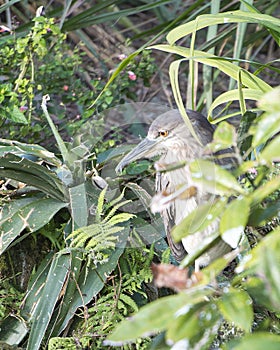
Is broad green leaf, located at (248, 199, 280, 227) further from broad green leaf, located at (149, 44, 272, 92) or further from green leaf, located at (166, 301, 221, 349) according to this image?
broad green leaf, located at (149, 44, 272, 92)

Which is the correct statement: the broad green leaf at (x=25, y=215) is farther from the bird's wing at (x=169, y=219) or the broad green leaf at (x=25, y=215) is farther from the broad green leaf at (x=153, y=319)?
the broad green leaf at (x=153, y=319)

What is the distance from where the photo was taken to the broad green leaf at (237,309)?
963 millimetres

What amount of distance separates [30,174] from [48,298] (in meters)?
0.49

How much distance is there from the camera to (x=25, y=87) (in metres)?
3.34

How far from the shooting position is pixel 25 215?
2693mm

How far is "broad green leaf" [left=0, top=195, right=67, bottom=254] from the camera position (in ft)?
8.59

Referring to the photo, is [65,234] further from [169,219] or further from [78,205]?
[169,219]

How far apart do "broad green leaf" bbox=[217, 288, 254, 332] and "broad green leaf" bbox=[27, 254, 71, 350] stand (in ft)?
5.15

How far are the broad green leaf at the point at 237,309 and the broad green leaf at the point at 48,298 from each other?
1.57m

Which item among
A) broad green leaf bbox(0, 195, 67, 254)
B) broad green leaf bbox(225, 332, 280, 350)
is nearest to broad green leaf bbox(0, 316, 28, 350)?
broad green leaf bbox(0, 195, 67, 254)

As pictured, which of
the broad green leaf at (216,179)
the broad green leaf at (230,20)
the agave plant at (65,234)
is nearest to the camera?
the broad green leaf at (216,179)

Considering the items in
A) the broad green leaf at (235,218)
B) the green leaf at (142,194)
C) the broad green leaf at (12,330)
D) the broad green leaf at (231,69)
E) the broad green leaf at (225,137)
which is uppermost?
the broad green leaf at (225,137)

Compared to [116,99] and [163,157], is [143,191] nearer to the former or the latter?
[163,157]

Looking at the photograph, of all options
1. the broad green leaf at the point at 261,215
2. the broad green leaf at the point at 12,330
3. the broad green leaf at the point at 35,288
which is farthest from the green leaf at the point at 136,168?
the broad green leaf at the point at 261,215
